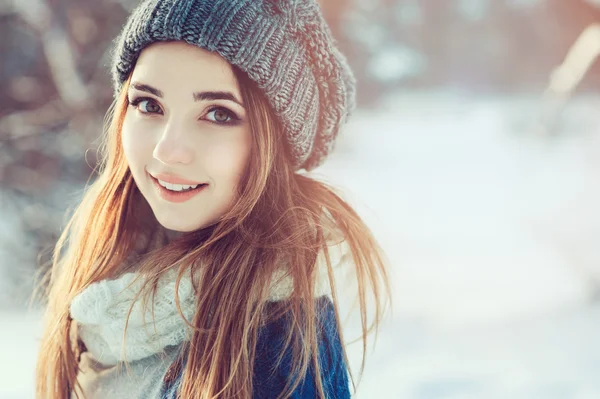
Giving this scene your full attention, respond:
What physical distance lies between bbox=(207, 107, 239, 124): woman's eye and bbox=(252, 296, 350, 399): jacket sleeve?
372mm

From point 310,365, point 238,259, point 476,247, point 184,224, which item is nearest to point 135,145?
point 184,224

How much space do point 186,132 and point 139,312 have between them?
0.35 meters

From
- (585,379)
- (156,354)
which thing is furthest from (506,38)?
(156,354)

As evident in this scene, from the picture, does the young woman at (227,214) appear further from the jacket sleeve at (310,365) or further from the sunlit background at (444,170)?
the sunlit background at (444,170)

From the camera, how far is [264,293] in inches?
35.0

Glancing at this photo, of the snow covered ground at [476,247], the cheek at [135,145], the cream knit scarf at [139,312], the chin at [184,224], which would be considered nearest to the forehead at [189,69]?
the cheek at [135,145]

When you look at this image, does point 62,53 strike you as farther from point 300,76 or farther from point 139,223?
point 300,76

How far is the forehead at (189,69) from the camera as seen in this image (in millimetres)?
888

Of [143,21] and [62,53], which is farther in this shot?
[62,53]

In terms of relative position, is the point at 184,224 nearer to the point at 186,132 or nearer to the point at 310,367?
the point at 186,132

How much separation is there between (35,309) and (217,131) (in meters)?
1.82

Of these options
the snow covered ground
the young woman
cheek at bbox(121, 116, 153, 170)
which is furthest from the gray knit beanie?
the snow covered ground

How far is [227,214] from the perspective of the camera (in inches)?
37.4

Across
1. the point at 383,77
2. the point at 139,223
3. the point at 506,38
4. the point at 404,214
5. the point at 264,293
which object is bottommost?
the point at 264,293
